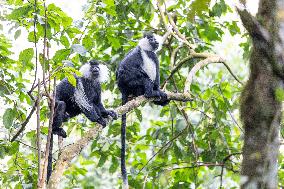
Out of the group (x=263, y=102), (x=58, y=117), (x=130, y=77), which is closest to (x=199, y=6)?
Answer: (x=263, y=102)

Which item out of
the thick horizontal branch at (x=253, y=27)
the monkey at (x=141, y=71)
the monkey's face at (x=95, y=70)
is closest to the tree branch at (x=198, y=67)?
the monkey at (x=141, y=71)

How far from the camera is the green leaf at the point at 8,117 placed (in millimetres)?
3046

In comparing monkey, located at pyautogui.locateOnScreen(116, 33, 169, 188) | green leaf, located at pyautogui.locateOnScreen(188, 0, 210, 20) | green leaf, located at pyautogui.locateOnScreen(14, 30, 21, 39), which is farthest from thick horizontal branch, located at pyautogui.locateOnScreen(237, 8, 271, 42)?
monkey, located at pyautogui.locateOnScreen(116, 33, 169, 188)

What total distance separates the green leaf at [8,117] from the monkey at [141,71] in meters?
1.49

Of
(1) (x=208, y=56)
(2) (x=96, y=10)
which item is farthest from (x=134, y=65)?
(2) (x=96, y=10)

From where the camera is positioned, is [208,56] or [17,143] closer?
[17,143]

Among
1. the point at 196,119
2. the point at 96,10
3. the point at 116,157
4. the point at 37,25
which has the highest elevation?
the point at 96,10

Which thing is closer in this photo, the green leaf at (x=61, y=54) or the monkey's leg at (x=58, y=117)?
the green leaf at (x=61, y=54)

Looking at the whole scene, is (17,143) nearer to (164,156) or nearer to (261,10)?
(164,156)

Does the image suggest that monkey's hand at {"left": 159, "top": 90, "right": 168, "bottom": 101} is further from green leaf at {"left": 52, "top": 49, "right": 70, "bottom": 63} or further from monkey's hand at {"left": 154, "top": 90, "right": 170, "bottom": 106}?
green leaf at {"left": 52, "top": 49, "right": 70, "bottom": 63}

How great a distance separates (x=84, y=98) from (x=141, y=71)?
2.82 ft

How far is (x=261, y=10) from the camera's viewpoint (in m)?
1.31

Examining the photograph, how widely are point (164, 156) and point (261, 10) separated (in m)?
3.37

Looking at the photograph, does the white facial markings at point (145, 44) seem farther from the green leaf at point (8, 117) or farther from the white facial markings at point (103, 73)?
the green leaf at point (8, 117)
